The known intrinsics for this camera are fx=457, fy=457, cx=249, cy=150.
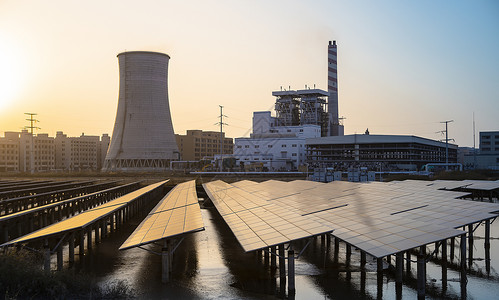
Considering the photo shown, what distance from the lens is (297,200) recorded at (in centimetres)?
2655

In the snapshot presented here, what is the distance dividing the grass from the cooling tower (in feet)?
154

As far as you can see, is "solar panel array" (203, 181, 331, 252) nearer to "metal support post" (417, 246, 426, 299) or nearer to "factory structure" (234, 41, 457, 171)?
"metal support post" (417, 246, 426, 299)

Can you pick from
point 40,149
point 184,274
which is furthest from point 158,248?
point 40,149

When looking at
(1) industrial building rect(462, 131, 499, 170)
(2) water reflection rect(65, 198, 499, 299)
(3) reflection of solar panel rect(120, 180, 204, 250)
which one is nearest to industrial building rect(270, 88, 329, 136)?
(1) industrial building rect(462, 131, 499, 170)

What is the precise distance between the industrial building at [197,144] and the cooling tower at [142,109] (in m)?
52.6

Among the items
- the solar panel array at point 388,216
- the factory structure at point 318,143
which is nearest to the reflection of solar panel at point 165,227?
the solar panel array at point 388,216

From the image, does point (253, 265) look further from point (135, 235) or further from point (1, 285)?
point (1, 285)

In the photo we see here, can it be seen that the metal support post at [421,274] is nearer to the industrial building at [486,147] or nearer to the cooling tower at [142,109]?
the cooling tower at [142,109]

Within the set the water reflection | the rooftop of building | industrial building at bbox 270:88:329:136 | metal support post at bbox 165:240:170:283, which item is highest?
industrial building at bbox 270:88:329:136

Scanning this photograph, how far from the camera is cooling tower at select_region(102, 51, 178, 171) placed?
5831cm

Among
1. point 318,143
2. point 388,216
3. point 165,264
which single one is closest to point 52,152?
point 318,143

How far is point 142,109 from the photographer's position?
58.9 meters

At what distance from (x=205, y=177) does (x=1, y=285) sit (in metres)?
58.5

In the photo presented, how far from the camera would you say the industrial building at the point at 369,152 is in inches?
3051
